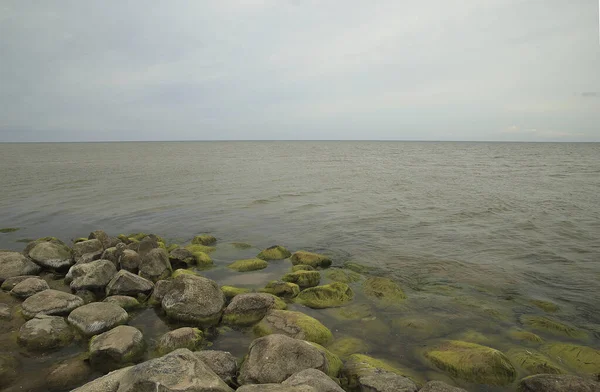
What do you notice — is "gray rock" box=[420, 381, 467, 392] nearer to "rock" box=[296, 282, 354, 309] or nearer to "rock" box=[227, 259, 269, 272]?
"rock" box=[296, 282, 354, 309]

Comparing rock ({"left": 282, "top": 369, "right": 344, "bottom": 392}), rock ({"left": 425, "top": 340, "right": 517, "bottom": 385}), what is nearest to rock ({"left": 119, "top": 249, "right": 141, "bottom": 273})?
rock ({"left": 282, "top": 369, "right": 344, "bottom": 392})

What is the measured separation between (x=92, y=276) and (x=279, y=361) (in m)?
7.61


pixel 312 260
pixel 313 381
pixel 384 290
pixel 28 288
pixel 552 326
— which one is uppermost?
pixel 313 381

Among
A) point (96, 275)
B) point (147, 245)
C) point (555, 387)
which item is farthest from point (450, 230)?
point (96, 275)

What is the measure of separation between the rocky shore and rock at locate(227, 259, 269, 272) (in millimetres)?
71

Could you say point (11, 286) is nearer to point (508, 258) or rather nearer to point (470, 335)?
point (470, 335)

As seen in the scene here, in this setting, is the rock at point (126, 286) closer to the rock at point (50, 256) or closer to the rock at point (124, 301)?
the rock at point (124, 301)

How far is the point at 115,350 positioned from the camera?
23.2 feet

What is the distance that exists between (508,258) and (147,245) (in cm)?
1422

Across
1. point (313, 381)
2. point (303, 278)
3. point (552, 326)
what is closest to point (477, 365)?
point (552, 326)

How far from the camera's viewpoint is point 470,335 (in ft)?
28.0

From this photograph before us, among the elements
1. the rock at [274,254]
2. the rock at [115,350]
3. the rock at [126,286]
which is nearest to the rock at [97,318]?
the rock at [115,350]

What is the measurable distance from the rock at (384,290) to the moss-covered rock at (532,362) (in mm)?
3268

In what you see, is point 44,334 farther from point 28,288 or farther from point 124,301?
point 28,288
